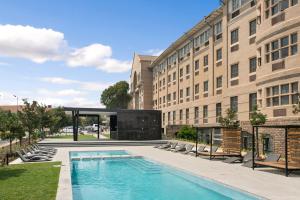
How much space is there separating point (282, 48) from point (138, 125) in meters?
30.7

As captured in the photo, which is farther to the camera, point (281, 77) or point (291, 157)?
point (281, 77)

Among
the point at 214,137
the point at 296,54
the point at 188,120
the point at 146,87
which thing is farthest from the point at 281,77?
the point at 146,87

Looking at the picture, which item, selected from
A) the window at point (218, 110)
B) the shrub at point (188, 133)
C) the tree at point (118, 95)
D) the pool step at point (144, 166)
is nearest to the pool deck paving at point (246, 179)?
the pool step at point (144, 166)

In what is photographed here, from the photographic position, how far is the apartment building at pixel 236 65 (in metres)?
24.8

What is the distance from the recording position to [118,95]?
10438 centimetres

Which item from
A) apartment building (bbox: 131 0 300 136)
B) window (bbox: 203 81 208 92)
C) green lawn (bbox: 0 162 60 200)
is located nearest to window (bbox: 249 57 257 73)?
apartment building (bbox: 131 0 300 136)

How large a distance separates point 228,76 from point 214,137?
23.2 feet

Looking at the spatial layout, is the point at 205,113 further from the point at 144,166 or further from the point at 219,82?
the point at 144,166

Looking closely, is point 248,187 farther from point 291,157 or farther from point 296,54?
point 296,54

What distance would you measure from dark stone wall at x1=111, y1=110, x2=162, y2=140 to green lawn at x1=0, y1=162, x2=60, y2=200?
33.3 metres

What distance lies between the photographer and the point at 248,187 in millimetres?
13891

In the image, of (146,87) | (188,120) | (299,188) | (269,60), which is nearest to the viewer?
(299,188)

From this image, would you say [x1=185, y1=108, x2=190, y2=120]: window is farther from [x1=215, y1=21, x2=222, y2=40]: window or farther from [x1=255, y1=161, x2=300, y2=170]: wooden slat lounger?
[x1=255, y1=161, x2=300, y2=170]: wooden slat lounger

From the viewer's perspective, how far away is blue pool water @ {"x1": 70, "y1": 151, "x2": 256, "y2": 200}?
564 inches
